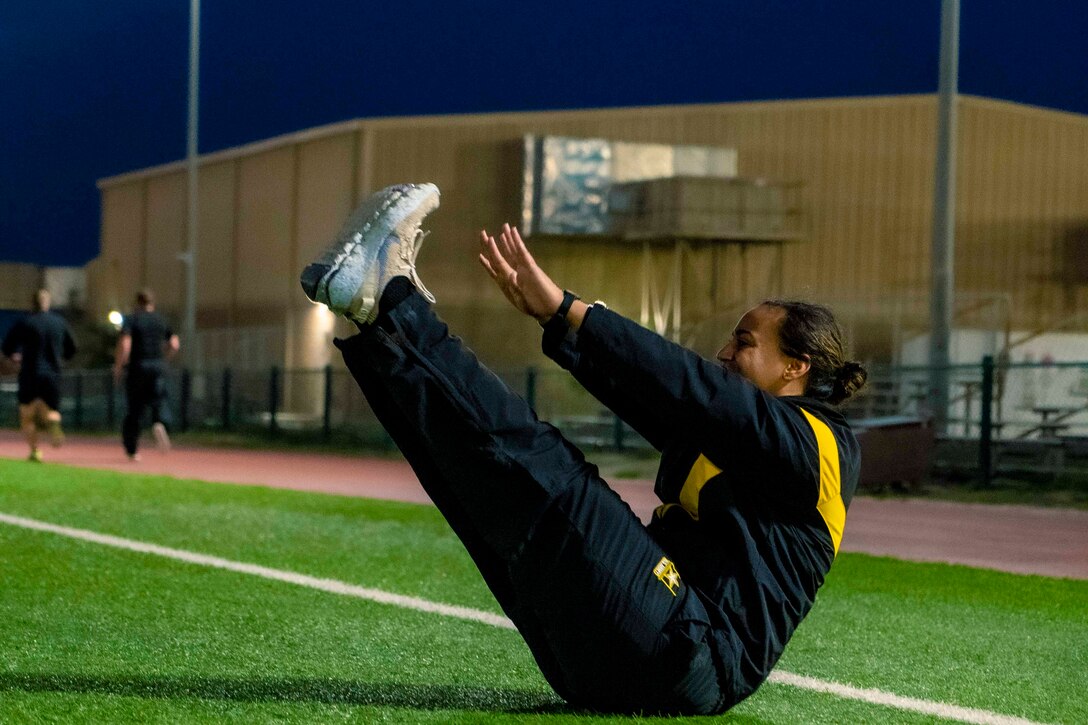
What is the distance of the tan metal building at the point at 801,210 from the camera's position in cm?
3581

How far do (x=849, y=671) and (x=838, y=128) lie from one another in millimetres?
32824

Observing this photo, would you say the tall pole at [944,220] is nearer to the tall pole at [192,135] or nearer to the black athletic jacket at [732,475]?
the black athletic jacket at [732,475]

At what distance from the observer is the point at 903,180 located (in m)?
36.8

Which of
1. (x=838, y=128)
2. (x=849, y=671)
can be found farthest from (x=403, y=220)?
(x=838, y=128)

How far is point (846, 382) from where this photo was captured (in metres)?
3.89

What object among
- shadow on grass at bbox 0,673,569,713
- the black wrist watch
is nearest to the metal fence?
shadow on grass at bbox 0,673,569,713

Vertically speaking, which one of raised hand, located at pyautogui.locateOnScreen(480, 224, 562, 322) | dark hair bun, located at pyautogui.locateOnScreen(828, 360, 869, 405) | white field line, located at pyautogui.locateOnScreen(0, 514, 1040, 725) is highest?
raised hand, located at pyautogui.locateOnScreen(480, 224, 562, 322)

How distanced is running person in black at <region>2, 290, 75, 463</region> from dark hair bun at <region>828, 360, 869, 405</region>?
1441 cm

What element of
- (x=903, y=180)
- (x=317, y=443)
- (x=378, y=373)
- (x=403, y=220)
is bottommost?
(x=317, y=443)

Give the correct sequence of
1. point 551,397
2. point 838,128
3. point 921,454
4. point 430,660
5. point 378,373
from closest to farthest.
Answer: point 378,373
point 430,660
point 921,454
point 551,397
point 838,128

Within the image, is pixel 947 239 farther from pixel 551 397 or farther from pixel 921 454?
pixel 551 397

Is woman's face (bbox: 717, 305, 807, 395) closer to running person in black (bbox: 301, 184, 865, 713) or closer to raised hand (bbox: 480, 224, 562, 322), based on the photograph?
running person in black (bbox: 301, 184, 865, 713)

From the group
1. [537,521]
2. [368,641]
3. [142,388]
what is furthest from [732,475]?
[142,388]

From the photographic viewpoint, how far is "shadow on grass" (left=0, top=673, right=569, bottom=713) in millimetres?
4121
